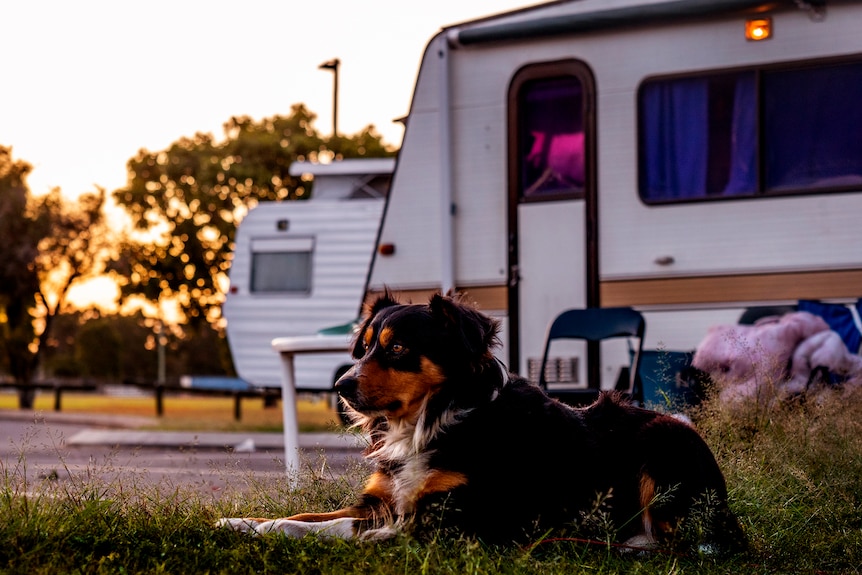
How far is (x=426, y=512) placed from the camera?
4.20m

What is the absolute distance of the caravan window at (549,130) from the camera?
30.2 ft

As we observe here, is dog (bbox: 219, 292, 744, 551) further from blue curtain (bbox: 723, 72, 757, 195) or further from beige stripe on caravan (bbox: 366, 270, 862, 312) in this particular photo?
blue curtain (bbox: 723, 72, 757, 195)

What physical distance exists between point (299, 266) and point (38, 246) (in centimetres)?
2012

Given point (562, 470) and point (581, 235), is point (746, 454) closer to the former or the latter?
point (562, 470)

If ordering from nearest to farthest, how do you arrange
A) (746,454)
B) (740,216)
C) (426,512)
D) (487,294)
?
(426,512) < (746,454) < (740,216) < (487,294)

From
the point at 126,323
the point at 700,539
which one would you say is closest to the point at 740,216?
the point at 700,539

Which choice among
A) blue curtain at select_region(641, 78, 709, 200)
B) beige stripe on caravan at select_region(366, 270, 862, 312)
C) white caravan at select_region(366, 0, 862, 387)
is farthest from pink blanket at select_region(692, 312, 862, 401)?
blue curtain at select_region(641, 78, 709, 200)

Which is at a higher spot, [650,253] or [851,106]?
[851,106]

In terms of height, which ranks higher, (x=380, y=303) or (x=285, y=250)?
(x=285, y=250)

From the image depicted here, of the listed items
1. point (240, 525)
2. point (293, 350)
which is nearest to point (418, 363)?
point (240, 525)

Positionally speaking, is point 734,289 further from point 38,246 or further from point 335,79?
point 38,246

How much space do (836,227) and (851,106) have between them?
88 cm

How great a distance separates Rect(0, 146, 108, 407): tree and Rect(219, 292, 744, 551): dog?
101ft

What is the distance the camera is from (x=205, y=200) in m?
34.5
